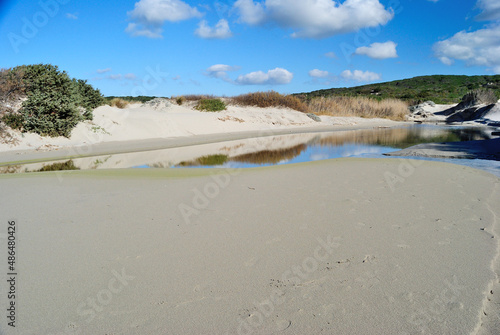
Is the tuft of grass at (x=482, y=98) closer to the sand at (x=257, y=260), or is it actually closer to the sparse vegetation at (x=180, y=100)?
the sparse vegetation at (x=180, y=100)

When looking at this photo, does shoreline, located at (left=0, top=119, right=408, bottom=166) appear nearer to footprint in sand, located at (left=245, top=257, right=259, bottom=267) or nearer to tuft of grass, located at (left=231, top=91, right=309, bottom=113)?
footprint in sand, located at (left=245, top=257, right=259, bottom=267)

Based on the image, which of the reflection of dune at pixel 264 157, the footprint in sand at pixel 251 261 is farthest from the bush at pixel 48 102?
the footprint in sand at pixel 251 261

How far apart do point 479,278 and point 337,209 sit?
5.71 feet

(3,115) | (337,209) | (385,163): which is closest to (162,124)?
(3,115)

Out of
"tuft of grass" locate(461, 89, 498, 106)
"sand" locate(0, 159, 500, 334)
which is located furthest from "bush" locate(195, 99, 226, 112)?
"tuft of grass" locate(461, 89, 498, 106)

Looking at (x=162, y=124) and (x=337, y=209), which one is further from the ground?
(x=162, y=124)

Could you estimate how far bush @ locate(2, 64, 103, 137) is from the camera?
38.5 feet

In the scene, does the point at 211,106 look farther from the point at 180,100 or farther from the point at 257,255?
the point at 257,255

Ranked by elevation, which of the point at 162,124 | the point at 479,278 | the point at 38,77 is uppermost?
the point at 38,77

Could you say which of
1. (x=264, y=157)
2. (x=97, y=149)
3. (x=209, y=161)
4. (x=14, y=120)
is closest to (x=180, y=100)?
(x=97, y=149)

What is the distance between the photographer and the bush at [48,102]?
38.5ft

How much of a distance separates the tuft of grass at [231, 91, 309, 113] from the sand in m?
21.8

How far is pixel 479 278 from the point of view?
2.45m

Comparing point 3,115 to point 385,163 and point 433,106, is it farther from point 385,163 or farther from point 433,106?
point 433,106
